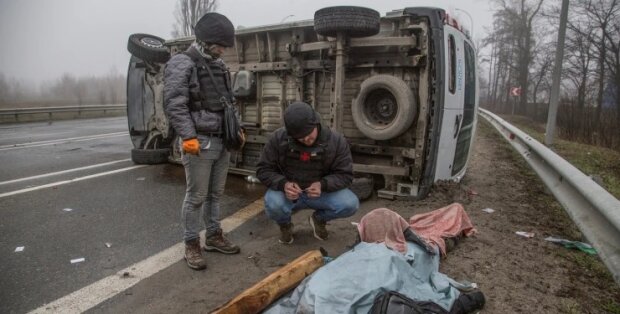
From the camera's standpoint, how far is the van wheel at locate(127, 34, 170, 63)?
21.0ft

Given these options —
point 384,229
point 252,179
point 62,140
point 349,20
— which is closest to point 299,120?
point 384,229

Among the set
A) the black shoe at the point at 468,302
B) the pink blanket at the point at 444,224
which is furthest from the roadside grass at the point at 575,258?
the pink blanket at the point at 444,224

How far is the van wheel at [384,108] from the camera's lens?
4.61 metres

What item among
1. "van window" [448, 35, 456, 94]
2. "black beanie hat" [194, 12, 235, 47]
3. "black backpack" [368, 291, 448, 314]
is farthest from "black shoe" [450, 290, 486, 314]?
"van window" [448, 35, 456, 94]

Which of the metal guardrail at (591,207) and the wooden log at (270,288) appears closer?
the wooden log at (270,288)

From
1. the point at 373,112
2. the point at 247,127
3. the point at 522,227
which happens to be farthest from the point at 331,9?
the point at 522,227

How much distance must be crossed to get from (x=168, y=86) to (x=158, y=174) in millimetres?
3700

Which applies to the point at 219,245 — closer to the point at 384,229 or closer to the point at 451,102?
the point at 384,229

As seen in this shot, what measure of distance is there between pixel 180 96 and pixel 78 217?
2226 millimetres

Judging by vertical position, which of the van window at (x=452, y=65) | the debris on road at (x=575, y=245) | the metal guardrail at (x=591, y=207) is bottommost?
the debris on road at (x=575, y=245)

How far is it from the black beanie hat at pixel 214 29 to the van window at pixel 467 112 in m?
3.31

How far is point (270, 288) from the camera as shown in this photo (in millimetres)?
2377

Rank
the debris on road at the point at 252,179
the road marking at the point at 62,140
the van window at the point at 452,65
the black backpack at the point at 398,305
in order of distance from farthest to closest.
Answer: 1. the road marking at the point at 62,140
2. the debris on road at the point at 252,179
3. the van window at the point at 452,65
4. the black backpack at the point at 398,305

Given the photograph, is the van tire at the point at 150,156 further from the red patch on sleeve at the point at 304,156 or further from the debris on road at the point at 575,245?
the debris on road at the point at 575,245
